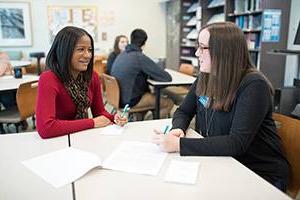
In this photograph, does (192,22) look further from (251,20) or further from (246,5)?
(251,20)

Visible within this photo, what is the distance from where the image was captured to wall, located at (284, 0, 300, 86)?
12.3 ft

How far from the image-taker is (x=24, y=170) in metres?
1.09

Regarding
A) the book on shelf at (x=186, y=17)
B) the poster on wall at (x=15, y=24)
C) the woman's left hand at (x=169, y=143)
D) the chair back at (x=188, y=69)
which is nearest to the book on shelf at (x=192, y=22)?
the book on shelf at (x=186, y=17)

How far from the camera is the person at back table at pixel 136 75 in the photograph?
118 inches

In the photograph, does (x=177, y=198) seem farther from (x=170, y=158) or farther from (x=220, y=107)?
(x=220, y=107)

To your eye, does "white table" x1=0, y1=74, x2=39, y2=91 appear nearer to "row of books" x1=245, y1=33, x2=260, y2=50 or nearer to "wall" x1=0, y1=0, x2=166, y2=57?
"row of books" x1=245, y1=33, x2=260, y2=50

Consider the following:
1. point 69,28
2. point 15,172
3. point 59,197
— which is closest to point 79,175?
point 59,197

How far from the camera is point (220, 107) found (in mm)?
1341

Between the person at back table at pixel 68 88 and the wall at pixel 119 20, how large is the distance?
531 cm

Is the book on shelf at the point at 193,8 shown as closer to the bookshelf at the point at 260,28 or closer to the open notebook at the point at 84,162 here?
the bookshelf at the point at 260,28

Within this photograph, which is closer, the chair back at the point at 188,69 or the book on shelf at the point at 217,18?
the chair back at the point at 188,69

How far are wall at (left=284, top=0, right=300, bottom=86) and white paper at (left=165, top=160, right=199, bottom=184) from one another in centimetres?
329

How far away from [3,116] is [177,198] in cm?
236

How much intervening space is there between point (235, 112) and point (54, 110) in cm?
90
